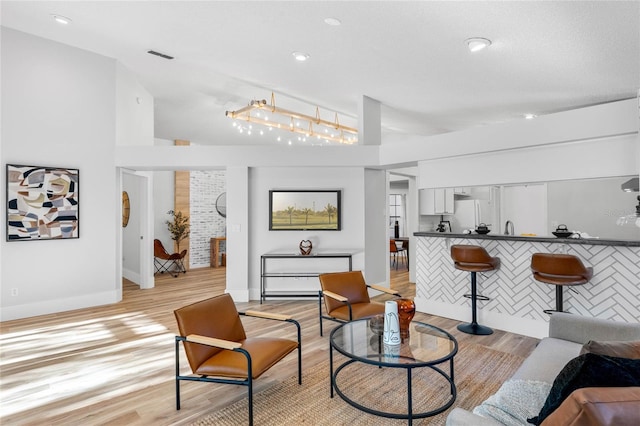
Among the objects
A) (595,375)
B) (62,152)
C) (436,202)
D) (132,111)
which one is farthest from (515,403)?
(132,111)

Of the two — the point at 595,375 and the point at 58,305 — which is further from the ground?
the point at 595,375

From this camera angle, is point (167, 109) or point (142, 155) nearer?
point (142, 155)

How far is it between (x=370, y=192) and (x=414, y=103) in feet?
5.53

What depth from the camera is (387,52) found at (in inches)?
164

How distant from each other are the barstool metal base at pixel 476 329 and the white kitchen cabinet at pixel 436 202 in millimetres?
2520

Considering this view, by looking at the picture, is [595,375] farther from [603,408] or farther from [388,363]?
[388,363]

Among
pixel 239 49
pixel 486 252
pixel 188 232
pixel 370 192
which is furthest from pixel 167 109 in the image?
pixel 486 252

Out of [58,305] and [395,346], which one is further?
[58,305]

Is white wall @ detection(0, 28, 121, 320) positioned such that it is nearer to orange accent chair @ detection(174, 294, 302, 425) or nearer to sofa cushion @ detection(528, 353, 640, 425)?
orange accent chair @ detection(174, 294, 302, 425)

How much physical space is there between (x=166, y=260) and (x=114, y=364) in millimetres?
5406

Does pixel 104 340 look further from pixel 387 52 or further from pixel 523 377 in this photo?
pixel 387 52

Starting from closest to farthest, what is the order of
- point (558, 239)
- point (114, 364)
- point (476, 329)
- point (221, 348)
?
point (221, 348)
point (114, 364)
point (558, 239)
point (476, 329)

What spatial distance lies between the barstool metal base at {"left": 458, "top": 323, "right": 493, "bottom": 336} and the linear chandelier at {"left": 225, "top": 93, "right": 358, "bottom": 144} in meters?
4.61

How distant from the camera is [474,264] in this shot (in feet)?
13.7
